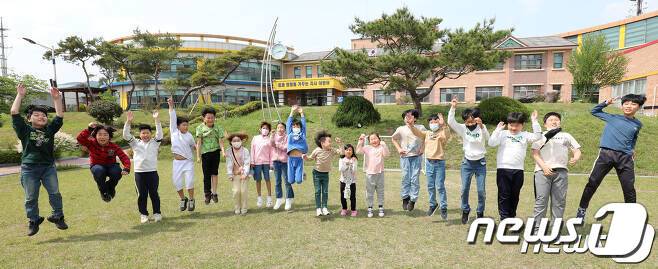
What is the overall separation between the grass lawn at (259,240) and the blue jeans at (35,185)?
0.39 meters

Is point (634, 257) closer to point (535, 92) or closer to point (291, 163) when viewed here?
point (291, 163)

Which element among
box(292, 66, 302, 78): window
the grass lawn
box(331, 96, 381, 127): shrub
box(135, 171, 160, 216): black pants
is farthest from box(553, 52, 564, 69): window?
box(135, 171, 160, 216): black pants

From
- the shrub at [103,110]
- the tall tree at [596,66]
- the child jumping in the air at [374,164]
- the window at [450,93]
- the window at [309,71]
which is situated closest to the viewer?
the child jumping in the air at [374,164]

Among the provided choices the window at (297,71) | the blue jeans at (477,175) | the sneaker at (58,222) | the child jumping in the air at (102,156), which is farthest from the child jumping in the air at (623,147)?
the window at (297,71)

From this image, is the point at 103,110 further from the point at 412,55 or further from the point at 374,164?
the point at 374,164

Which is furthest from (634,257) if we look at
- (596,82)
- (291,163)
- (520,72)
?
(520,72)

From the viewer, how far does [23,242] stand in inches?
188

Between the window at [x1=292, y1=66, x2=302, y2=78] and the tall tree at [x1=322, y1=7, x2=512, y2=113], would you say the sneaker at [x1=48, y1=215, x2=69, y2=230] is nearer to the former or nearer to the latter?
the tall tree at [x1=322, y1=7, x2=512, y2=113]

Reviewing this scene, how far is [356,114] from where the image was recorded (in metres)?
19.4

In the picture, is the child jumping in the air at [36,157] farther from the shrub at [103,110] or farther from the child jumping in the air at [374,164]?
the shrub at [103,110]

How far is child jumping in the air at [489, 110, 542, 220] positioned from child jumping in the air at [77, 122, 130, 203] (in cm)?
592

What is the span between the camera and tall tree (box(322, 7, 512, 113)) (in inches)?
666

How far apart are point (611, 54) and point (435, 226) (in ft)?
108

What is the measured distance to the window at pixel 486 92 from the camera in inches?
1348
